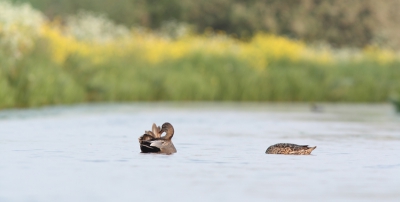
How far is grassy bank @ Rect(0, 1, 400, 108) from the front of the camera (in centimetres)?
2555

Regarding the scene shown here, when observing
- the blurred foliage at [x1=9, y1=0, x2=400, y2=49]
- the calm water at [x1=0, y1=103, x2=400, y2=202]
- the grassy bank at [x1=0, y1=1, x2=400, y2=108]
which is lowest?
the calm water at [x1=0, y1=103, x2=400, y2=202]

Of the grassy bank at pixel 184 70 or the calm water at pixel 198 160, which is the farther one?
the grassy bank at pixel 184 70

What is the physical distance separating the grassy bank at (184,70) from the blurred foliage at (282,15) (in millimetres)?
12604

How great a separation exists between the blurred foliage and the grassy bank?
1260 centimetres

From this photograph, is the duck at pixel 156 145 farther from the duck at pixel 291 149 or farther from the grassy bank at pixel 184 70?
the grassy bank at pixel 184 70

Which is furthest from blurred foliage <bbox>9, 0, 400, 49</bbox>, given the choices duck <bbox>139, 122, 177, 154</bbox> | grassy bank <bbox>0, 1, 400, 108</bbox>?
duck <bbox>139, 122, 177, 154</bbox>

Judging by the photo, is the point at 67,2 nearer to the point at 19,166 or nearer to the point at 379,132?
the point at 379,132

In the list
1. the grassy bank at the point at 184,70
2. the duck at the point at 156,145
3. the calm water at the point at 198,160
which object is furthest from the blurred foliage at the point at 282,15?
the duck at the point at 156,145

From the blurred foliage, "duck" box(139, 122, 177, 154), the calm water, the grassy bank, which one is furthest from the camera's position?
the blurred foliage

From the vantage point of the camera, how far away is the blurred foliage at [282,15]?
161 ft

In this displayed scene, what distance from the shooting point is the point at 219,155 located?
13.1 metres

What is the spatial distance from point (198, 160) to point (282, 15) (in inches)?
1466

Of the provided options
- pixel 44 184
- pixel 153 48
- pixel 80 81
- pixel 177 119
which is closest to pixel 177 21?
pixel 153 48

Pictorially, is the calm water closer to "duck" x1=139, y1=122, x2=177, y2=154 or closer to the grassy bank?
"duck" x1=139, y1=122, x2=177, y2=154
